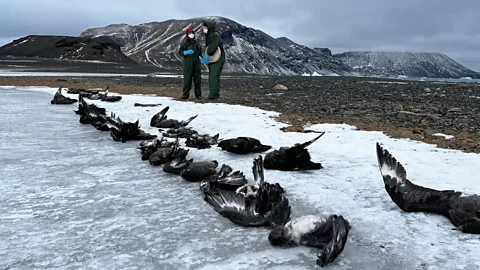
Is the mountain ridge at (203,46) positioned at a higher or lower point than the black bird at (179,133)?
higher

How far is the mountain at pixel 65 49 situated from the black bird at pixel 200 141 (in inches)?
4076

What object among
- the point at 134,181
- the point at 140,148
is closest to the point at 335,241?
the point at 134,181

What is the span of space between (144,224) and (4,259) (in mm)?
944

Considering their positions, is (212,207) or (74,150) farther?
(74,150)

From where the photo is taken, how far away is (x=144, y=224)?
299 cm

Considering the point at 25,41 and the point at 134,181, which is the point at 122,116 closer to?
the point at 134,181

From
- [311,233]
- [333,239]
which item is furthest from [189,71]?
[333,239]

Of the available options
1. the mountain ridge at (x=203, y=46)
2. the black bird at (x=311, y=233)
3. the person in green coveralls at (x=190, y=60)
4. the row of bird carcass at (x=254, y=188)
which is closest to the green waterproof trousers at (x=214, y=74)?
the person in green coveralls at (x=190, y=60)

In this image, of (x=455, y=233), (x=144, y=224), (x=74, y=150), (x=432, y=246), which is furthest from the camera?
(x=74, y=150)

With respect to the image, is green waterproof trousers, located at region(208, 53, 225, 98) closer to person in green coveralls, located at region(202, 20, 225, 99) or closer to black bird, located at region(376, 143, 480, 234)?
person in green coveralls, located at region(202, 20, 225, 99)

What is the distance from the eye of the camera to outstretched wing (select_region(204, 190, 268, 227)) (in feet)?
9.90

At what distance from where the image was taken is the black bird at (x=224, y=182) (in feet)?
12.5

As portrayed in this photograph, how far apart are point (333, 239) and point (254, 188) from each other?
119cm

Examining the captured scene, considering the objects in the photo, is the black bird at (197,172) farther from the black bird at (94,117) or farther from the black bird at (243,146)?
the black bird at (94,117)
